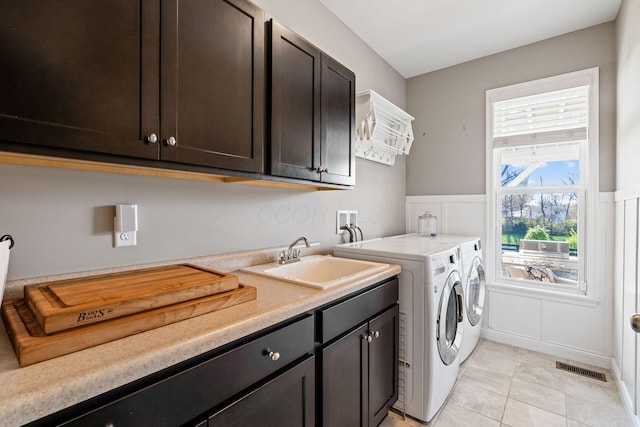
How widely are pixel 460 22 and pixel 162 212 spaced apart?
2.59 m

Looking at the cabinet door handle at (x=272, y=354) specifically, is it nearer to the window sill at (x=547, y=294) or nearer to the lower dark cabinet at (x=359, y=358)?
the lower dark cabinet at (x=359, y=358)

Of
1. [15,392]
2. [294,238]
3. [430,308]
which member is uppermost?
[294,238]

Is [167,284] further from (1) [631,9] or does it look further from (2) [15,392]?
(1) [631,9]

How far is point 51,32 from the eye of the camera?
0.77 m

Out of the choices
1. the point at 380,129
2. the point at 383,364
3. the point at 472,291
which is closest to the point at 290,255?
the point at 383,364

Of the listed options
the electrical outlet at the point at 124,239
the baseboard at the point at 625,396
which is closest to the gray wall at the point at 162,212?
the electrical outlet at the point at 124,239

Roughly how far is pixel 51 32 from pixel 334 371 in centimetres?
147

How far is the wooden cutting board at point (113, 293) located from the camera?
2.31ft

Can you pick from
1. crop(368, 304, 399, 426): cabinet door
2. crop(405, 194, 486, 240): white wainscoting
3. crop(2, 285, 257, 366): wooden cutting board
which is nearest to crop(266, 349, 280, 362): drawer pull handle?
crop(2, 285, 257, 366): wooden cutting board

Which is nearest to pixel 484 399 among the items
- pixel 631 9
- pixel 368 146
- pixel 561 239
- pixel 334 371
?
pixel 334 371

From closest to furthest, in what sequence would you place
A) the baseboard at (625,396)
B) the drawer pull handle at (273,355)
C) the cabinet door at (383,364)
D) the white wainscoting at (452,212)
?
the drawer pull handle at (273,355), the cabinet door at (383,364), the baseboard at (625,396), the white wainscoting at (452,212)

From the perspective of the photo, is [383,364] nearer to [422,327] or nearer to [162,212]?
[422,327]

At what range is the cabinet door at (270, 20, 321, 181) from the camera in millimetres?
1373

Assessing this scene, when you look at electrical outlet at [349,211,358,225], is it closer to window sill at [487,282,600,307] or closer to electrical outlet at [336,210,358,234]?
electrical outlet at [336,210,358,234]
